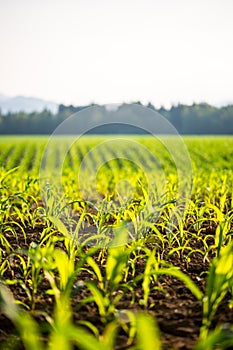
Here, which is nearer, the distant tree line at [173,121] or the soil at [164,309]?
the soil at [164,309]

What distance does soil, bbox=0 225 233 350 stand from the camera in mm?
2604

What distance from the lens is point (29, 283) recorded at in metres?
3.41

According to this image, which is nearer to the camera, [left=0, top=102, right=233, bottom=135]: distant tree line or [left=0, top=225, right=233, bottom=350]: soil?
[left=0, top=225, right=233, bottom=350]: soil

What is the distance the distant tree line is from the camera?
2785 inches

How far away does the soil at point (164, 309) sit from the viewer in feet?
8.54

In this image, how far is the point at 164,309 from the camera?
2965mm

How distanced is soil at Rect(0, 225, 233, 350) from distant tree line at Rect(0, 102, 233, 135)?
204ft

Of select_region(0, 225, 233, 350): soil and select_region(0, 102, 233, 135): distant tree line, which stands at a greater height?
select_region(0, 102, 233, 135): distant tree line

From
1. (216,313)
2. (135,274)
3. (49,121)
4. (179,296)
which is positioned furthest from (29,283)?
(49,121)

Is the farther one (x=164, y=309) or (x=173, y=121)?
(x=173, y=121)

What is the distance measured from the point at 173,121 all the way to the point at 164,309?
7247 centimetres

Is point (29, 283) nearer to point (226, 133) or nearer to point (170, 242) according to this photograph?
point (170, 242)

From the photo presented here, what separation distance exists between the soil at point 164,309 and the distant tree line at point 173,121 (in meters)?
62.1

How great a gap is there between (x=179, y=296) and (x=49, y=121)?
76741 mm
